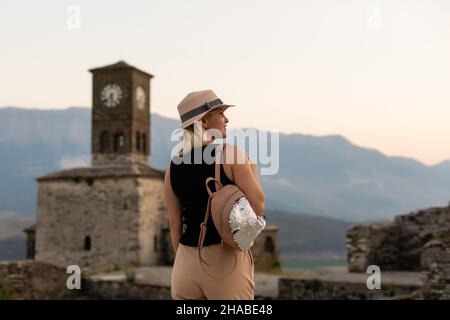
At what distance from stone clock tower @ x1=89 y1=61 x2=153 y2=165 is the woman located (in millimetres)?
27929

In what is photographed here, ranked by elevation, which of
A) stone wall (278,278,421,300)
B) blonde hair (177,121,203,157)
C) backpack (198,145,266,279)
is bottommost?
stone wall (278,278,421,300)

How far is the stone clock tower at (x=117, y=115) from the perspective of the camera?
31.9m

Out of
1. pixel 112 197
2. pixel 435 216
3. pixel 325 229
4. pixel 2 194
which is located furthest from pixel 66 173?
pixel 2 194

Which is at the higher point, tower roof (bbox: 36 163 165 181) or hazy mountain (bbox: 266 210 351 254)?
tower roof (bbox: 36 163 165 181)

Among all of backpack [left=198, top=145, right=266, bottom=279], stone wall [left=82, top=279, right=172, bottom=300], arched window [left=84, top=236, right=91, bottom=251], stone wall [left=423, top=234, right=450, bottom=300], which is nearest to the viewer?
backpack [left=198, top=145, right=266, bottom=279]

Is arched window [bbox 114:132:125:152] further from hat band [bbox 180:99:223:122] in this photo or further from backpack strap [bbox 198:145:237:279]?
backpack strap [bbox 198:145:237:279]

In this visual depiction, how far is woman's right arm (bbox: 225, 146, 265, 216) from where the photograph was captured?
3734mm

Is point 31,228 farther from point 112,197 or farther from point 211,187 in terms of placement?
point 211,187

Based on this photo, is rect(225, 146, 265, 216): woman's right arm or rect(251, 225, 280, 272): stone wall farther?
rect(251, 225, 280, 272): stone wall

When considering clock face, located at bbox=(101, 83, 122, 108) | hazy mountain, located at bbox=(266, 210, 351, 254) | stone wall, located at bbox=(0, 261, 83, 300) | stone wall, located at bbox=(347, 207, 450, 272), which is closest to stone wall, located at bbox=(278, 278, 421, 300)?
stone wall, located at bbox=(347, 207, 450, 272)

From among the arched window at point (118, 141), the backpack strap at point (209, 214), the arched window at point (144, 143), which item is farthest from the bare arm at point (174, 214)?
the arched window at point (144, 143)

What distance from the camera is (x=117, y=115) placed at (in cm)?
3231

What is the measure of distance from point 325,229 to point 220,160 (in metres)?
123

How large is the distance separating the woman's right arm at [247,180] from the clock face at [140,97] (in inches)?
1158
